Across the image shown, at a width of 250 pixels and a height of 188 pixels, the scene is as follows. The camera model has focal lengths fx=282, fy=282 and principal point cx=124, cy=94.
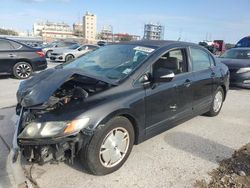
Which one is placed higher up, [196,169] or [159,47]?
[159,47]

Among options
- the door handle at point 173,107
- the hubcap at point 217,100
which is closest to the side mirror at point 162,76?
the door handle at point 173,107

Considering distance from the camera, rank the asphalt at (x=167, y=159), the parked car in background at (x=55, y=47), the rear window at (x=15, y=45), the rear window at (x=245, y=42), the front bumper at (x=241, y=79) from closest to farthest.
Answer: the asphalt at (x=167, y=159) < the front bumper at (x=241, y=79) < the rear window at (x=15, y=45) < the rear window at (x=245, y=42) < the parked car in background at (x=55, y=47)

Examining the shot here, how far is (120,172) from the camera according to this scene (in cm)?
346

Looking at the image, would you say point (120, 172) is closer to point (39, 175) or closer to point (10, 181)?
point (39, 175)

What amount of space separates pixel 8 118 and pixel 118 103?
9.70 ft

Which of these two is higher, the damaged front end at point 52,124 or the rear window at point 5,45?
the rear window at point 5,45

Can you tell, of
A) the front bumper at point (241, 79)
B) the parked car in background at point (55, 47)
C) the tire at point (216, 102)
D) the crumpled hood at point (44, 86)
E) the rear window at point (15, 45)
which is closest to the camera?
the crumpled hood at point (44, 86)

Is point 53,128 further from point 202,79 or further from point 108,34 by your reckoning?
point 108,34

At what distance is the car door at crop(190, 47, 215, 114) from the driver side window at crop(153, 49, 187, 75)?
274 mm

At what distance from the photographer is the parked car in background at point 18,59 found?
9789 mm

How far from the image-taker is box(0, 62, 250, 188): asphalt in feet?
10.7

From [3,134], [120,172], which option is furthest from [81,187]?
[3,134]

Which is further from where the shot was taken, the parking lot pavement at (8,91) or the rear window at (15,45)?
the rear window at (15,45)

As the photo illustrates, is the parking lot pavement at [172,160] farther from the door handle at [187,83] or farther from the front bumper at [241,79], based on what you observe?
the front bumper at [241,79]
